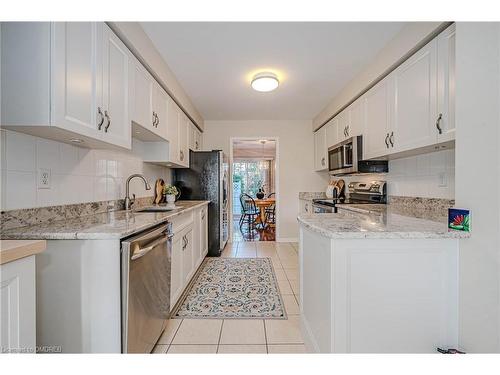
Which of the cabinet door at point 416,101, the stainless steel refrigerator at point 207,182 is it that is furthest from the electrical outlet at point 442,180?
the stainless steel refrigerator at point 207,182

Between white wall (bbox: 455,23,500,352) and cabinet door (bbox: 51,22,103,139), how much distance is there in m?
1.87

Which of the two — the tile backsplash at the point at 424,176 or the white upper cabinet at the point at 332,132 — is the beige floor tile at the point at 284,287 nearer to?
the tile backsplash at the point at 424,176

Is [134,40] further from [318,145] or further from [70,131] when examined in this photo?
[318,145]

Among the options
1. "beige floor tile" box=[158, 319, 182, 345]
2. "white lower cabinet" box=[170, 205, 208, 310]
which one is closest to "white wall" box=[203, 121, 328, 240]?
"white lower cabinet" box=[170, 205, 208, 310]

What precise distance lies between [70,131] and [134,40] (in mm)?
989

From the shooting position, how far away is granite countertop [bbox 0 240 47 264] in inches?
29.7

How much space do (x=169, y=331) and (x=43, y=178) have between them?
1351 millimetres

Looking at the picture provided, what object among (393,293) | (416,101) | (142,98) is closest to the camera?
(393,293)

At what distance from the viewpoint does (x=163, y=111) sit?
8.79ft

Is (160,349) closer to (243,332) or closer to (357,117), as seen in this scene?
(243,332)

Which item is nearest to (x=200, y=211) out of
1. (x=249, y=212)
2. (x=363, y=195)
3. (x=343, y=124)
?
(x=363, y=195)

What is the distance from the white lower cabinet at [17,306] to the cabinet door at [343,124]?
340cm

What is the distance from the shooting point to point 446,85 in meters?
1.72

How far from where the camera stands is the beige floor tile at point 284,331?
178 centimetres
